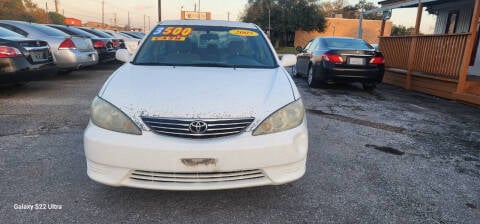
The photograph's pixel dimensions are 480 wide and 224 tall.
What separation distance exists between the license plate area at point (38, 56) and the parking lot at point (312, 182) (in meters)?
1.08

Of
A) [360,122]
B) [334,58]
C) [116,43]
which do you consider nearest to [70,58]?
[116,43]

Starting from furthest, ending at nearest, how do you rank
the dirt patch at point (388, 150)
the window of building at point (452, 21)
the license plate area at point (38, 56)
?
the window of building at point (452, 21)
the license plate area at point (38, 56)
the dirt patch at point (388, 150)

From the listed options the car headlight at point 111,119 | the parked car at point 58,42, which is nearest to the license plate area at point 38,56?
the parked car at point 58,42

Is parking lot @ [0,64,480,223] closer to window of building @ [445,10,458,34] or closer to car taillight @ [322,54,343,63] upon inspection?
car taillight @ [322,54,343,63]

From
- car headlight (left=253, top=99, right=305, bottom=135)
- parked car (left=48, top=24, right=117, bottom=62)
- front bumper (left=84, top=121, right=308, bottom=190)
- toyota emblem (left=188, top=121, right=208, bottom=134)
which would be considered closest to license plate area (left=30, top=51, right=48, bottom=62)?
parked car (left=48, top=24, right=117, bottom=62)

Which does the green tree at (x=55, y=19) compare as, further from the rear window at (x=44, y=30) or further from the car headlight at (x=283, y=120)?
the car headlight at (x=283, y=120)

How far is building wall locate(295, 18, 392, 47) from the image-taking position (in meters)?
44.5

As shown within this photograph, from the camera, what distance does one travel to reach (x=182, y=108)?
2410mm

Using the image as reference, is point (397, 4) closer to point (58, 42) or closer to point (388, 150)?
point (388, 150)

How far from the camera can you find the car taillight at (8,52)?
576 cm

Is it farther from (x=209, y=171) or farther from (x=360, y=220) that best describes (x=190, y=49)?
(x=360, y=220)

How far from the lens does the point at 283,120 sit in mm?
2537

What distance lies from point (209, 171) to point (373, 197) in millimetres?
1484

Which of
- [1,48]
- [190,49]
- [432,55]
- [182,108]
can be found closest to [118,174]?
[182,108]
